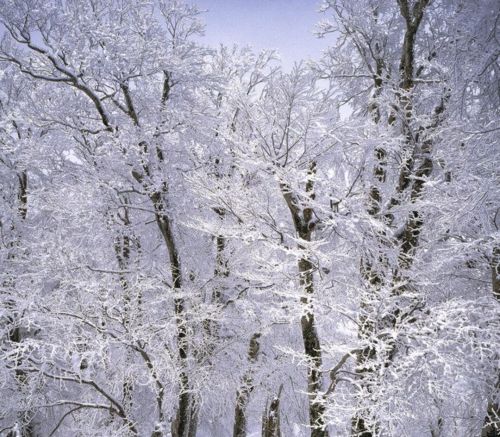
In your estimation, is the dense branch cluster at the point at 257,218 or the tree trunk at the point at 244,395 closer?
the dense branch cluster at the point at 257,218

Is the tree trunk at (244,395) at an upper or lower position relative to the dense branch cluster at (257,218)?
lower

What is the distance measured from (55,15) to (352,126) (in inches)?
188

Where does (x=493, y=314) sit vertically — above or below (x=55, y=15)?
below

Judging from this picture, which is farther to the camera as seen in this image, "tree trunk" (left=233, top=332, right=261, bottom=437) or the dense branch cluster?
"tree trunk" (left=233, top=332, right=261, bottom=437)

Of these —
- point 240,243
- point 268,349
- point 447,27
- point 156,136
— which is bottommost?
point 268,349

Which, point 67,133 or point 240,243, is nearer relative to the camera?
point 67,133

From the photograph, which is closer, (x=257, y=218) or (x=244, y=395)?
(x=257, y=218)

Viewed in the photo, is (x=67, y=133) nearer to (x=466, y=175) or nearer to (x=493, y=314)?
(x=466, y=175)

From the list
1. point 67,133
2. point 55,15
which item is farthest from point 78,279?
point 55,15

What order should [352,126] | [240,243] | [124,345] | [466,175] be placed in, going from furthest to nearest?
[240,243] < [124,345] < [352,126] < [466,175]

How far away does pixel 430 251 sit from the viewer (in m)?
6.07

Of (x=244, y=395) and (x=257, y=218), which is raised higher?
(x=257, y=218)

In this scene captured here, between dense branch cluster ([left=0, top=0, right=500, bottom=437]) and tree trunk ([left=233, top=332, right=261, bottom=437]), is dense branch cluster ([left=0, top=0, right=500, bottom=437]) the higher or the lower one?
the higher one

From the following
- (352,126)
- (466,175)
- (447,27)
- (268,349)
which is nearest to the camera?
(466,175)
